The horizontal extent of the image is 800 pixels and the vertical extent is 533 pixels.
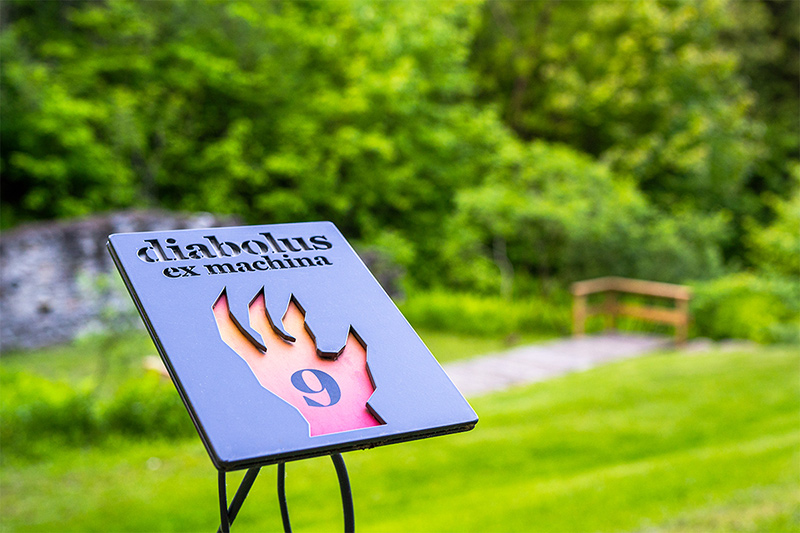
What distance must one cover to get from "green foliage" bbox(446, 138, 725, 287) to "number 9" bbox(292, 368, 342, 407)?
8764 mm

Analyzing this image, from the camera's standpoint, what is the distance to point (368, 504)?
161 inches

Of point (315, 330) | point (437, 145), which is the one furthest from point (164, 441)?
point (437, 145)

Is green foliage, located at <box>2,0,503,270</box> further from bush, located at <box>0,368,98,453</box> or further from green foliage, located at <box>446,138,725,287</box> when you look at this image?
bush, located at <box>0,368,98,453</box>

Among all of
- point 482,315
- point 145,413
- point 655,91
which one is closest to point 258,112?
point 482,315

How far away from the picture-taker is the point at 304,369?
1.39 m

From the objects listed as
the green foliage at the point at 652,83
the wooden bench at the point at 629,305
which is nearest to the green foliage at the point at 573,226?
the wooden bench at the point at 629,305

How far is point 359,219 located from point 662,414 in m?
6.89

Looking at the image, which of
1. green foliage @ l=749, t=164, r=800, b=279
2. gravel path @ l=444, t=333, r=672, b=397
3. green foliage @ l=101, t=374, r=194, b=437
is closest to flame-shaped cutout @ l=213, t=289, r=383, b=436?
green foliage @ l=101, t=374, r=194, b=437

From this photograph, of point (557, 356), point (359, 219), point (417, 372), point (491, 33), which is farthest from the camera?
point (491, 33)

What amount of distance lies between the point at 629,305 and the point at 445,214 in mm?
3800

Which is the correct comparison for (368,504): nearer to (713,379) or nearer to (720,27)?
(713,379)

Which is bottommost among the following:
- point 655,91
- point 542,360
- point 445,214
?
point 542,360

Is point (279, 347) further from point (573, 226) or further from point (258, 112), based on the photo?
point (258, 112)

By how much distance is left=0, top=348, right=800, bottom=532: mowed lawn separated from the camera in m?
3.79
